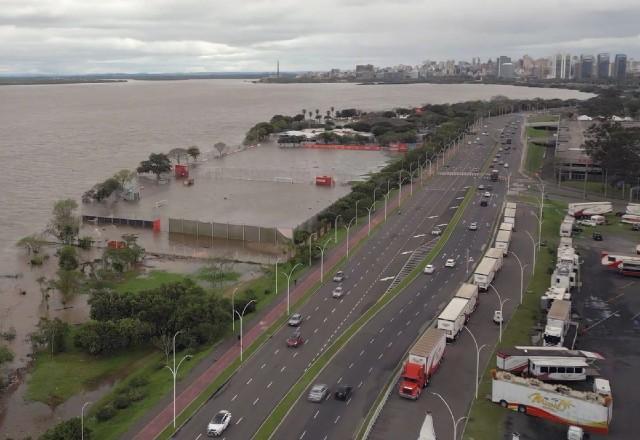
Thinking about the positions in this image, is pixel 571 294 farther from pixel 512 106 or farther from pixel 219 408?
pixel 512 106

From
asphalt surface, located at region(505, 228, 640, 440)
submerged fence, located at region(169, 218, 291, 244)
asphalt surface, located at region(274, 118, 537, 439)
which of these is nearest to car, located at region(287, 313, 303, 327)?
asphalt surface, located at region(274, 118, 537, 439)

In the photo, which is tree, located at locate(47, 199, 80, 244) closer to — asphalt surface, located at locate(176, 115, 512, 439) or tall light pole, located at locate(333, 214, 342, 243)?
tall light pole, located at locate(333, 214, 342, 243)

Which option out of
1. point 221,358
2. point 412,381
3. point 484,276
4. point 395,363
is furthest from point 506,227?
point 221,358

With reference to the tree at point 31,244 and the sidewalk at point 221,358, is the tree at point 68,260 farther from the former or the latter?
the sidewalk at point 221,358

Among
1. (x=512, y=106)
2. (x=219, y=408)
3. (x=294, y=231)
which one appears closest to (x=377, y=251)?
(x=294, y=231)

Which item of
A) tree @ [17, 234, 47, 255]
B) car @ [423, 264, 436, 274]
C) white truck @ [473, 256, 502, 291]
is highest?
white truck @ [473, 256, 502, 291]

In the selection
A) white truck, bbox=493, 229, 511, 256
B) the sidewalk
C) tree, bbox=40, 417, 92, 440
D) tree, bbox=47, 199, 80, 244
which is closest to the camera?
tree, bbox=40, 417, 92, 440

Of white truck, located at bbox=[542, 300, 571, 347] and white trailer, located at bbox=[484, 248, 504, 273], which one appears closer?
white truck, located at bbox=[542, 300, 571, 347]
